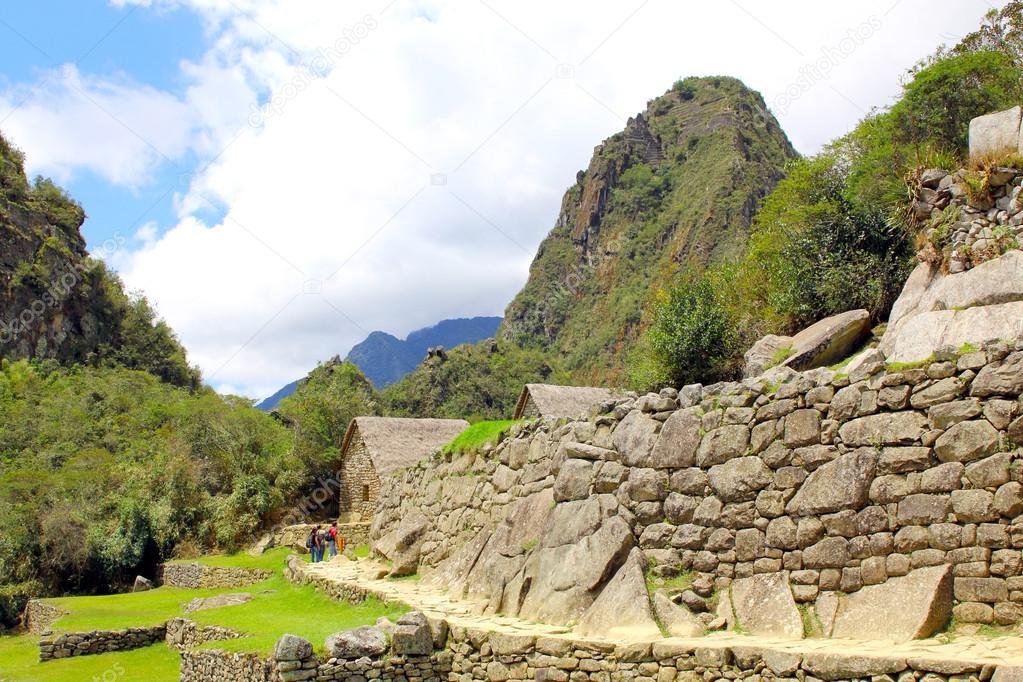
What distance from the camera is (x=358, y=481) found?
30.0 meters

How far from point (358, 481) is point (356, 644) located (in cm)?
1939

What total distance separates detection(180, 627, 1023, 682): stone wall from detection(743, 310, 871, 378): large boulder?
6850 mm

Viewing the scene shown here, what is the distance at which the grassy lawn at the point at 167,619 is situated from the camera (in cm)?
1270

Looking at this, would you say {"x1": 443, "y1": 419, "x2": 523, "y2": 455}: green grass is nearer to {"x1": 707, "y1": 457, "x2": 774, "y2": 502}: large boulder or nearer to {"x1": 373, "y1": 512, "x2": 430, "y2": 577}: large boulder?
{"x1": 373, "y1": 512, "x2": 430, "y2": 577}: large boulder

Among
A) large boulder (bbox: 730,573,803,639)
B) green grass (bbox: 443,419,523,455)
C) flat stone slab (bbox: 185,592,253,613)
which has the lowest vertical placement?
flat stone slab (bbox: 185,592,253,613)

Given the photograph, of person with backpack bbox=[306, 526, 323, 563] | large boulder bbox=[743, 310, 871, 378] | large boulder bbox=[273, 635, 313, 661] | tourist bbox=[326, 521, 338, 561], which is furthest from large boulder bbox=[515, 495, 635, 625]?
tourist bbox=[326, 521, 338, 561]

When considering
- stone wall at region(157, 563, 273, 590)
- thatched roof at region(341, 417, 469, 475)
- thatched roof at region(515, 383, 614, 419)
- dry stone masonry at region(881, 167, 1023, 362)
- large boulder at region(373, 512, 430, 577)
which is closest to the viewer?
dry stone masonry at region(881, 167, 1023, 362)

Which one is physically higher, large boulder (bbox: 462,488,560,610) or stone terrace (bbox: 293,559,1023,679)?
large boulder (bbox: 462,488,560,610)

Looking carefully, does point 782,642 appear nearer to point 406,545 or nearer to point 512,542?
point 512,542

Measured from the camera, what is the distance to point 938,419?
8125mm

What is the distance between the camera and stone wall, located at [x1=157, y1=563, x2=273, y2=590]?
23.3m

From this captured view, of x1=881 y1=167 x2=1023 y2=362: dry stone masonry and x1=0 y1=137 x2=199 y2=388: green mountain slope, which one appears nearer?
x1=881 y1=167 x2=1023 y2=362: dry stone masonry

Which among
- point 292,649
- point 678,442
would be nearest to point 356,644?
point 292,649

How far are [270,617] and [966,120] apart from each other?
737 inches
